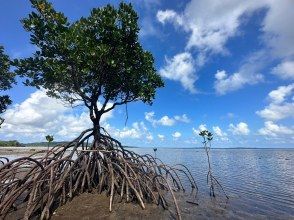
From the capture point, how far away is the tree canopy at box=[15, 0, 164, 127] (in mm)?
13078

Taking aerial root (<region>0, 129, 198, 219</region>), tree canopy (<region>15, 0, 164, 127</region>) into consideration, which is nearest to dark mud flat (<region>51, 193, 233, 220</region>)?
aerial root (<region>0, 129, 198, 219</region>)

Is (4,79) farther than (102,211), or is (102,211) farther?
(4,79)

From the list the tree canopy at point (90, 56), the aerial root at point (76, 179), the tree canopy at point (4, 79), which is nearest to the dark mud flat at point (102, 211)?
the aerial root at point (76, 179)

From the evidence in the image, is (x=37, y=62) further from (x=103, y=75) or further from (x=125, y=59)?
(x=125, y=59)

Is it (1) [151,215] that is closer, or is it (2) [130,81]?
(1) [151,215]

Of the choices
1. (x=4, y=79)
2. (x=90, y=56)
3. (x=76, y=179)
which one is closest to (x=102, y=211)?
(x=76, y=179)

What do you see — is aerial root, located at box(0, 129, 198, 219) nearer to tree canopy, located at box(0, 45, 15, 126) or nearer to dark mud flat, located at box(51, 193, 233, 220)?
dark mud flat, located at box(51, 193, 233, 220)

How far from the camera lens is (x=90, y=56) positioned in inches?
516

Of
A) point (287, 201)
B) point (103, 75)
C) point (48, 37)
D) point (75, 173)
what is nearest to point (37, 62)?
point (48, 37)

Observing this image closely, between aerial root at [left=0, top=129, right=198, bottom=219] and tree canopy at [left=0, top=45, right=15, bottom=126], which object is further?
tree canopy at [left=0, top=45, right=15, bottom=126]

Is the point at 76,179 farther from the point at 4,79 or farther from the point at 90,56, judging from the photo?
the point at 4,79

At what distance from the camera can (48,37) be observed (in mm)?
13211

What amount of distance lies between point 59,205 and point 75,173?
1.65 m

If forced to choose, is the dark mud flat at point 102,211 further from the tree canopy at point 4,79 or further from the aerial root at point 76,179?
the tree canopy at point 4,79
